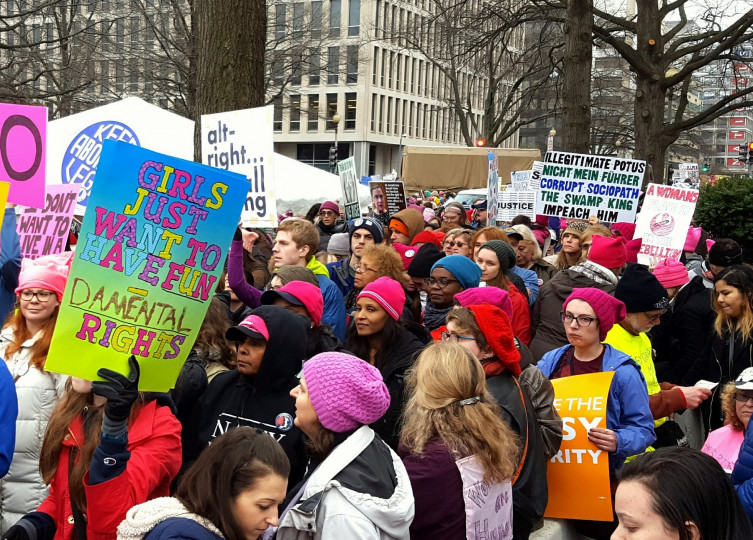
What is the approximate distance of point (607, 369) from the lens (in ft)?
14.9

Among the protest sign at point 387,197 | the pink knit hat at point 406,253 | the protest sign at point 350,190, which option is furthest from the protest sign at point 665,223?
the protest sign at point 387,197

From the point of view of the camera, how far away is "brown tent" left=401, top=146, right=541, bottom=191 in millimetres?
33594

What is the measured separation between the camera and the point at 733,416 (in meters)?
4.53

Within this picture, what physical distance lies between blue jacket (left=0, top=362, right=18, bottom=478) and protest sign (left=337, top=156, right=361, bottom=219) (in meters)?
8.39

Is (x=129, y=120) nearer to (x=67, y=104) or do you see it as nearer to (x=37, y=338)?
(x=37, y=338)

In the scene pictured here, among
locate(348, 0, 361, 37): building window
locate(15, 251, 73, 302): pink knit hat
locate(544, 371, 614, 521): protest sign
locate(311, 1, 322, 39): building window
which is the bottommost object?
locate(544, 371, 614, 521): protest sign

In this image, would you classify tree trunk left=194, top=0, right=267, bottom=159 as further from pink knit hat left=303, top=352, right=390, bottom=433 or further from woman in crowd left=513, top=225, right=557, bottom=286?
pink knit hat left=303, top=352, right=390, bottom=433

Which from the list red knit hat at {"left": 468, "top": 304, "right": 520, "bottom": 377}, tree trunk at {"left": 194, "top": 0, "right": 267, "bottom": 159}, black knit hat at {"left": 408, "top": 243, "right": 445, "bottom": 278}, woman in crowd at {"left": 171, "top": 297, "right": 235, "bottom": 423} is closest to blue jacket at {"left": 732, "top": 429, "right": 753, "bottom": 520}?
red knit hat at {"left": 468, "top": 304, "right": 520, "bottom": 377}

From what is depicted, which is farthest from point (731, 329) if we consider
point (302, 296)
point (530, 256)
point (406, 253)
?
point (302, 296)

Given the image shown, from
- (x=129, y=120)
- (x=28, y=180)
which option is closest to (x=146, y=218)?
(x=28, y=180)

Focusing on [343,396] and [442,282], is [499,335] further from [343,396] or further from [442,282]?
[442,282]

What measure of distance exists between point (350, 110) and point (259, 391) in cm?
6502

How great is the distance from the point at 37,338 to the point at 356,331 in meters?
1.67

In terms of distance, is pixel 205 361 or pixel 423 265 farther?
pixel 423 265
